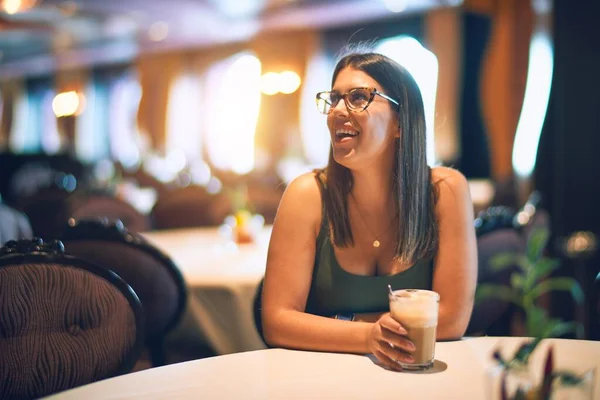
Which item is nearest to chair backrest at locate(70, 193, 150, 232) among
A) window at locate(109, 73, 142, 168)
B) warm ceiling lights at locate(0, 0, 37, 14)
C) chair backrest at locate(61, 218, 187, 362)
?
chair backrest at locate(61, 218, 187, 362)

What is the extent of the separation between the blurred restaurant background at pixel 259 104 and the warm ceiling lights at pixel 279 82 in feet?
0.08

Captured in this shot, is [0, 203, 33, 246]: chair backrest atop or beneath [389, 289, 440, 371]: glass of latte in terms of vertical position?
beneath

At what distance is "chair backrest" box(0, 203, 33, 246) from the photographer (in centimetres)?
319

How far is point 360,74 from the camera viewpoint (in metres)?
1.66

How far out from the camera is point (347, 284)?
1.64 metres

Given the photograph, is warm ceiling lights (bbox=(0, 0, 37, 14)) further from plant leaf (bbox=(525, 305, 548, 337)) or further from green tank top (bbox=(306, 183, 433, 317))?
plant leaf (bbox=(525, 305, 548, 337))

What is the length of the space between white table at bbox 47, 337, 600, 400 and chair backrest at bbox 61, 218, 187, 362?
0.85 m

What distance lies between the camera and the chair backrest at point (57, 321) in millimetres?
1420

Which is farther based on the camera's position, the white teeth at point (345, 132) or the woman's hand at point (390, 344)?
the white teeth at point (345, 132)

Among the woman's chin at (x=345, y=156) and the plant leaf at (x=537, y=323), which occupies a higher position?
the woman's chin at (x=345, y=156)

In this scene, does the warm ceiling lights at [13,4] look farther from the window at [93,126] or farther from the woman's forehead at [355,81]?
the window at [93,126]

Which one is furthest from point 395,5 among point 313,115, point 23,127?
point 23,127

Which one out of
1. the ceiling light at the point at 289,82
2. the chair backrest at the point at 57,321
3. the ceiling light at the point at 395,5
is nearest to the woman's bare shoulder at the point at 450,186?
the chair backrest at the point at 57,321

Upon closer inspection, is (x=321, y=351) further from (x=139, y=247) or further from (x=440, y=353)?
(x=139, y=247)
